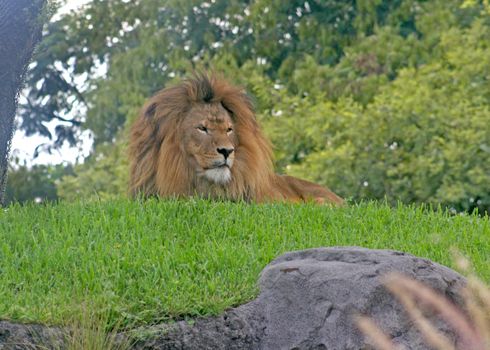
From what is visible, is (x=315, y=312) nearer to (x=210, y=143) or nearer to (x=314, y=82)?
(x=210, y=143)

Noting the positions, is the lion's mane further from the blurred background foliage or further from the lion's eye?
the blurred background foliage

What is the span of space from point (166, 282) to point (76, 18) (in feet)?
65.9

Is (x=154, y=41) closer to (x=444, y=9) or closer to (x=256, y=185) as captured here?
(x=444, y=9)

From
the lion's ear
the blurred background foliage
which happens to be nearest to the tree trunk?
the lion's ear

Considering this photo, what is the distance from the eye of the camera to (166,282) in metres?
6.99

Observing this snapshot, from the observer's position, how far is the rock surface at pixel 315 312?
6.47 metres

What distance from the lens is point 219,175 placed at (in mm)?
10109

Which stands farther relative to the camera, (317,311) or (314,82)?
(314,82)

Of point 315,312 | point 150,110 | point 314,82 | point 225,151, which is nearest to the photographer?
point 315,312

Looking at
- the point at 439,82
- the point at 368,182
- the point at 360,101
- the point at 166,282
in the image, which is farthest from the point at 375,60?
the point at 166,282

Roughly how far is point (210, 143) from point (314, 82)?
11165 millimetres

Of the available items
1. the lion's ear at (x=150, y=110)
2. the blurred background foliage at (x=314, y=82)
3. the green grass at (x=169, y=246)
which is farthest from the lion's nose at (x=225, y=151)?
the blurred background foliage at (x=314, y=82)

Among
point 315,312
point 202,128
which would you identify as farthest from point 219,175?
point 315,312

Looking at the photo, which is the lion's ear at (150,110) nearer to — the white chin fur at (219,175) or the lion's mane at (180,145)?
the lion's mane at (180,145)
